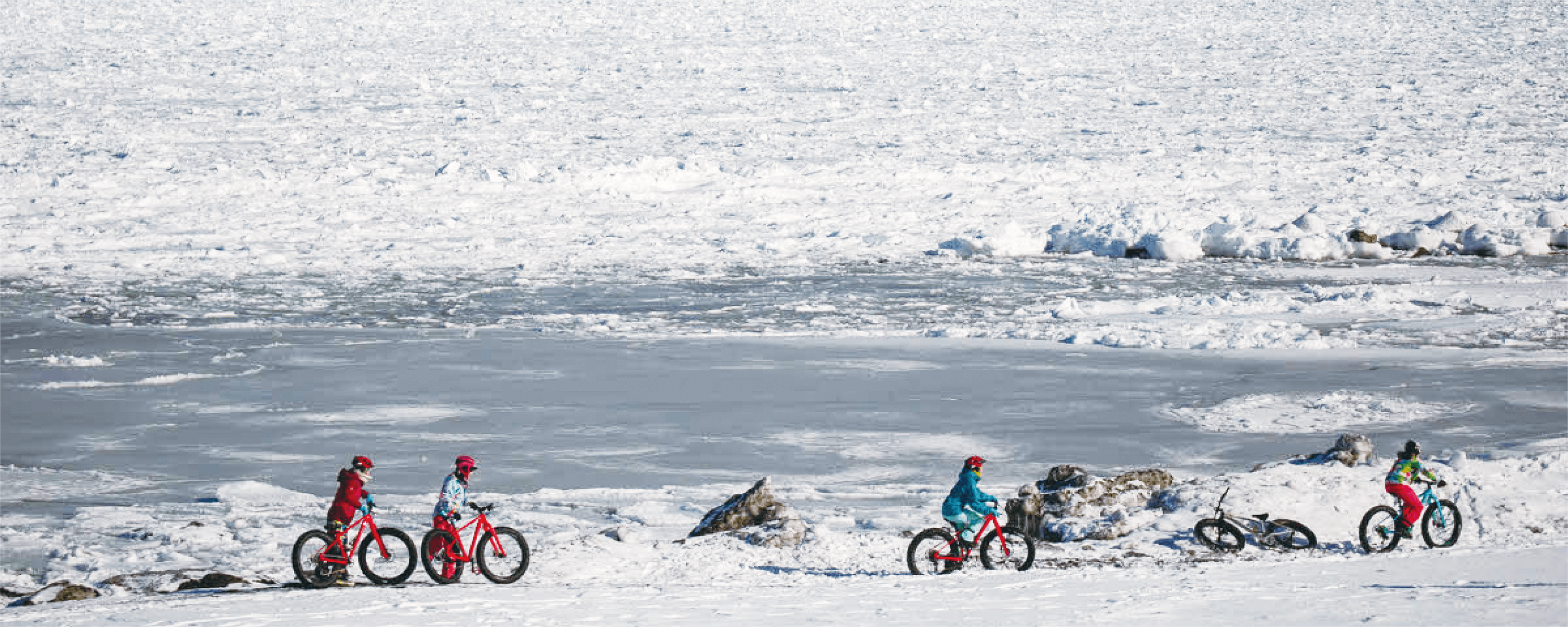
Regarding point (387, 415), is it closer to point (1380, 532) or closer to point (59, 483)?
point (59, 483)

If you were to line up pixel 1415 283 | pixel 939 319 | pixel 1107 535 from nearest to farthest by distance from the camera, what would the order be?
pixel 1107 535, pixel 939 319, pixel 1415 283

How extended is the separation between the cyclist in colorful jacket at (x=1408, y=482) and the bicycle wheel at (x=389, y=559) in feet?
19.3

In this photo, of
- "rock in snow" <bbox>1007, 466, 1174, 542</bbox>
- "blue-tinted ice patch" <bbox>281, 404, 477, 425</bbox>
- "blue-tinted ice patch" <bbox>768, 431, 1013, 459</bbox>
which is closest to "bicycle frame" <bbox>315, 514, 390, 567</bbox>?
"rock in snow" <bbox>1007, 466, 1174, 542</bbox>

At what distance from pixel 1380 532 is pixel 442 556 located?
5.78 meters

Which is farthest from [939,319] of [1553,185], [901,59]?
[901,59]

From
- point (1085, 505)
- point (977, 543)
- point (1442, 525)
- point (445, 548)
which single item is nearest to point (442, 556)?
point (445, 548)

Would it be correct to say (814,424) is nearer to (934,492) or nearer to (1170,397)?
(934,492)

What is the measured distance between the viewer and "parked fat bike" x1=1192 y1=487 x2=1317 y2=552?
959 centimetres

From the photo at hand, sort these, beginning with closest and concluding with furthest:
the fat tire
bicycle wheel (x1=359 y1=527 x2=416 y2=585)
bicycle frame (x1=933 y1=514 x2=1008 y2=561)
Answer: the fat tire
bicycle wheel (x1=359 y1=527 x2=416 y2=585)
bicycle frame (x1=933 y1=514 x2=1008 y2=561)

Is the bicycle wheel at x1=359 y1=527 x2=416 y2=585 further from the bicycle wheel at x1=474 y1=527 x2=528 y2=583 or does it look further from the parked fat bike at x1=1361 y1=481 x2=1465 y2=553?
the parked fat bike at x1=1361 y1=481 x2=1465 y2=553

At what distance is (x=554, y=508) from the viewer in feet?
35.0

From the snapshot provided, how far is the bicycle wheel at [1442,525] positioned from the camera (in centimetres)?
957

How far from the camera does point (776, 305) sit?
742 inches

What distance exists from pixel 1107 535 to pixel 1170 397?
168 inches
